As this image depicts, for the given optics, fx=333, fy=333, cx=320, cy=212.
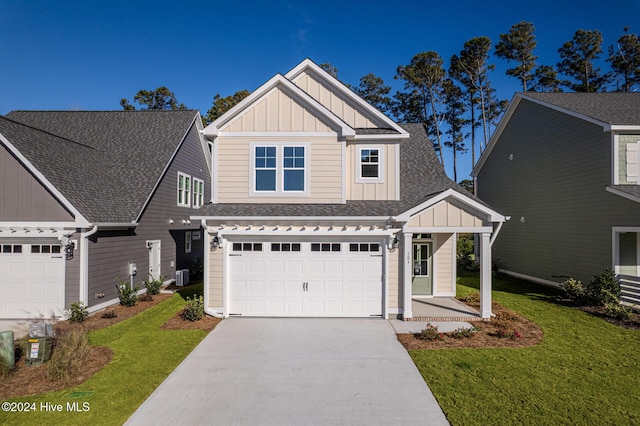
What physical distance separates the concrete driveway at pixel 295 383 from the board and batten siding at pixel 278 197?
420 centimetres

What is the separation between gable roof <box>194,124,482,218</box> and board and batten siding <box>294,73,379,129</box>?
8.91 feet

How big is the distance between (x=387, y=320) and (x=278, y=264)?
12.5ft

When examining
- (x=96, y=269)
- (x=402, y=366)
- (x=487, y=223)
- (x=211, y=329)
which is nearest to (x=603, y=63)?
(x=487, y=223)

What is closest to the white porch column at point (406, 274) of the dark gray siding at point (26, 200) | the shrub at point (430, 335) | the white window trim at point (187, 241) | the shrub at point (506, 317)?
the shrub at point (430, 335)

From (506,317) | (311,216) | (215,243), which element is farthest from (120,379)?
(506,317)

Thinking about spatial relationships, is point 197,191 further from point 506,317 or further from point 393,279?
point 506,317

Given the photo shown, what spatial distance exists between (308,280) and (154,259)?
27.7 ft

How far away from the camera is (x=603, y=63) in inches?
1243

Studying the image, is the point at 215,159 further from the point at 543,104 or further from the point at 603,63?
the point at 603,63

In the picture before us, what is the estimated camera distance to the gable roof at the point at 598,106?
12.4 metres

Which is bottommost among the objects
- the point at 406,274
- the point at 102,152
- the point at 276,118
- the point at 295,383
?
the point at 295,383

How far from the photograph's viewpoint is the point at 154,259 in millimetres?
15047

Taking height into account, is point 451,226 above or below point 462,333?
above

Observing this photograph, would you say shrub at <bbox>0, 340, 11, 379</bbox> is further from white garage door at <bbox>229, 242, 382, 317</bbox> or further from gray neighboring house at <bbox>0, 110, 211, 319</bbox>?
white garage door at <bbox>229, 242, 382, 317</bbox>
